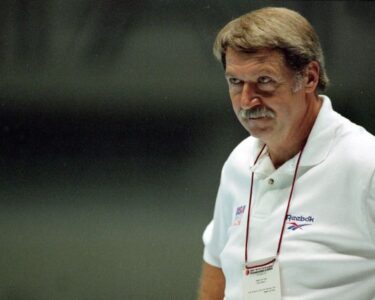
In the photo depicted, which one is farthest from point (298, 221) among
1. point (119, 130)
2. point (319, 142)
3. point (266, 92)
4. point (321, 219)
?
point (119, 130)

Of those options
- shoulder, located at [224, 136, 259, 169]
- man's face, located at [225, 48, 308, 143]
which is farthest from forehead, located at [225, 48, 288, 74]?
shoulder, located at [224, 136, 259, 169]

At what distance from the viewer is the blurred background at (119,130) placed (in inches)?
91.7

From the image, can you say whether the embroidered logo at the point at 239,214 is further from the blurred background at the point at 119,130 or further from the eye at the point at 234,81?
the blurred background at the point at 119,130

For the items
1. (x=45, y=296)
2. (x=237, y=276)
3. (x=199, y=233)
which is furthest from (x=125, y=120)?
(x=237, y=276)

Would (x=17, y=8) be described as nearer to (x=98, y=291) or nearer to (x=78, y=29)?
(x=78, y=29)

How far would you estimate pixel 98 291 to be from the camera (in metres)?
2.45

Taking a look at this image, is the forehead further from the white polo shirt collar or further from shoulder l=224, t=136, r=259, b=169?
shoulder l=224, t=136, r=259, b=169

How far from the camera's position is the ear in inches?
63.9

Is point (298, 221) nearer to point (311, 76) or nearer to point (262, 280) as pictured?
point (262, 280)

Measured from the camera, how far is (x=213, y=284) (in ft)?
6.38

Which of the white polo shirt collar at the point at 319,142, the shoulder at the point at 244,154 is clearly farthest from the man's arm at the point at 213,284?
the white polo shirt collar at the point at 319,142

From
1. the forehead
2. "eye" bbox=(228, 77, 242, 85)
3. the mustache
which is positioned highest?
the forehead

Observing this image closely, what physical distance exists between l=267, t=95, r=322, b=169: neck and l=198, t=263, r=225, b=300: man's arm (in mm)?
411

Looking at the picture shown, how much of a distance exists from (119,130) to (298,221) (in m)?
0.93
